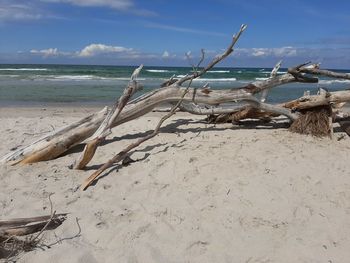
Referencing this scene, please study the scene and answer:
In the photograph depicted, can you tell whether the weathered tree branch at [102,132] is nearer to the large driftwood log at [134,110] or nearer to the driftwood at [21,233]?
the large driftwood log at [134,110]

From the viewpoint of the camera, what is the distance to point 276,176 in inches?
195

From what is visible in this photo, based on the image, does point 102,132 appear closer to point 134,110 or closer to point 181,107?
point 134,110

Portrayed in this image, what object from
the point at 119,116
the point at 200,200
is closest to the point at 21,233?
the point at 200,200

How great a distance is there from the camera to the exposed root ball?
6.38 m

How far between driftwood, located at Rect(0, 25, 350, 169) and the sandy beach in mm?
218

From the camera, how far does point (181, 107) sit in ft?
22.1

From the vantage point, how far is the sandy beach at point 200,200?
3.71 m

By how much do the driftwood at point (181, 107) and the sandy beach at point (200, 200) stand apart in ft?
0.72

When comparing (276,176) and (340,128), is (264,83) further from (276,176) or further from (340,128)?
(276,176)

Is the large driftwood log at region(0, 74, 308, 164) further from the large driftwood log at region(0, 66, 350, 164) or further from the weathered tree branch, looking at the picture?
the weathered tree branch

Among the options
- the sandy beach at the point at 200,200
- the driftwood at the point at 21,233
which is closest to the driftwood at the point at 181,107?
the sandy beach at the point at 200,200

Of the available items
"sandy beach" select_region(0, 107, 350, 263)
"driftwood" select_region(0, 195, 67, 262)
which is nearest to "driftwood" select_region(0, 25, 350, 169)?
"sandy beach" select_region(0, 107, 350, 263)

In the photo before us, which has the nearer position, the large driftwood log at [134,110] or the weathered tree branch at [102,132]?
the weathered tree branch at [102,132]

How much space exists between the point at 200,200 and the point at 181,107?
2518mm
